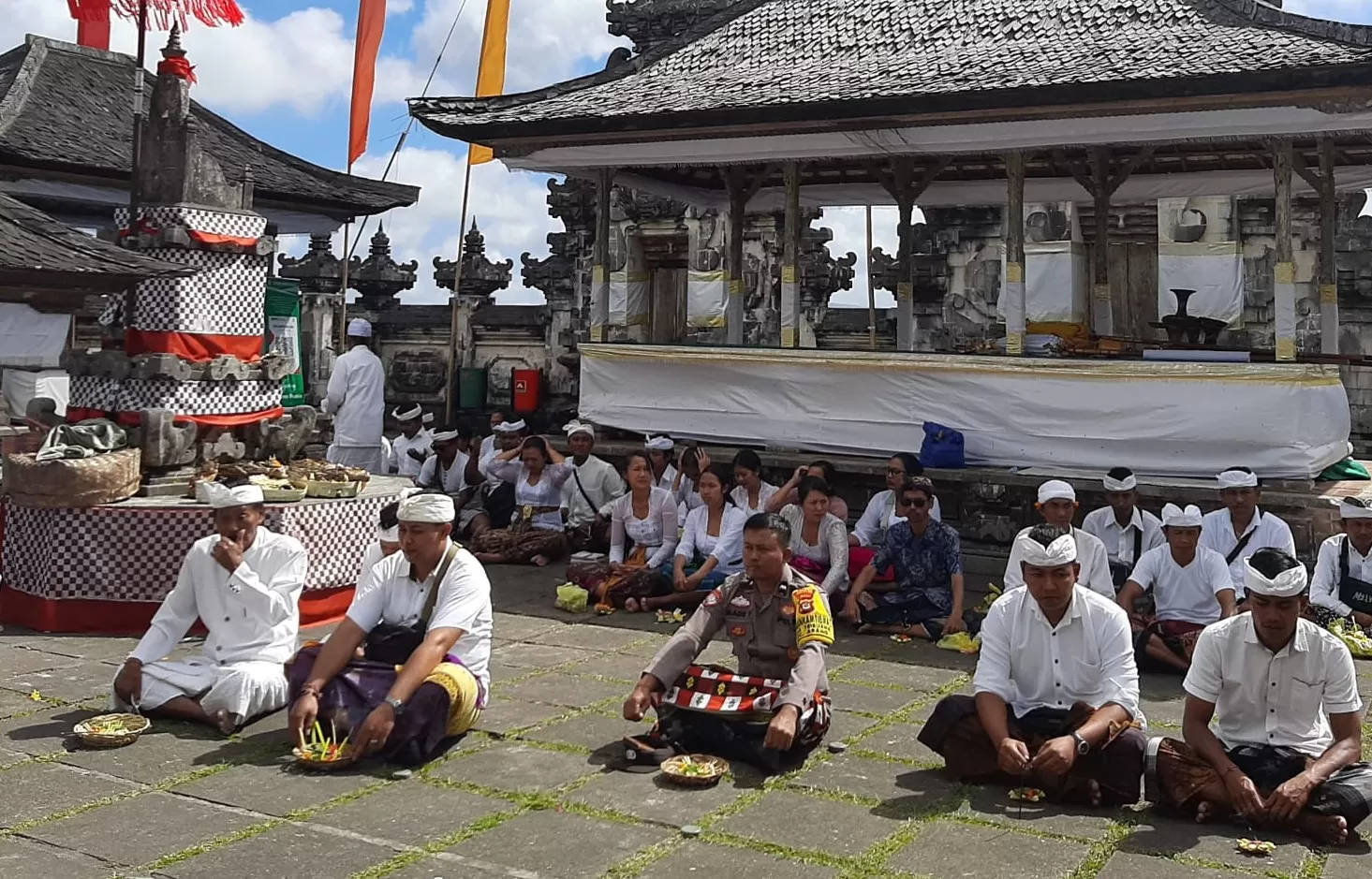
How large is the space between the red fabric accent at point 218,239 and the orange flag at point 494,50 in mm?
8548

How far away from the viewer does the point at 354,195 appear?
706 inches

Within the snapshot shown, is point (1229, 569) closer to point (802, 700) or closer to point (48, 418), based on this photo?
point (802, 700)

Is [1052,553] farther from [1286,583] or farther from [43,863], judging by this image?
[43,863]

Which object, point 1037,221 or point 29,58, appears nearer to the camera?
point 29,58

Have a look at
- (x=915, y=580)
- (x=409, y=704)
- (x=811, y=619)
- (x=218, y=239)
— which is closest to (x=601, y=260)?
(x=218, y=239)

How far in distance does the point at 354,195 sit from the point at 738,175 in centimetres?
652

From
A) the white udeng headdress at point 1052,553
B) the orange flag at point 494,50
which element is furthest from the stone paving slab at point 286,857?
the orange flag at point 494,50

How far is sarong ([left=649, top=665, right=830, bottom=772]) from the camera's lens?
5574mm

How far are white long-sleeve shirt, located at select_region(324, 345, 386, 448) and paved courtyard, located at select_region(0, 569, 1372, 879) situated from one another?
5979 mm

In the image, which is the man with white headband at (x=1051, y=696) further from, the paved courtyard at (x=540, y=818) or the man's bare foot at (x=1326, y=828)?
the man's bare foot at (x=1326, y=828)

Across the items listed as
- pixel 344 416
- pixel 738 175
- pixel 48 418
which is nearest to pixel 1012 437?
pixel 738 175

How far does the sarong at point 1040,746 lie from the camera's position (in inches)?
198

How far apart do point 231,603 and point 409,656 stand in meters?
1.07

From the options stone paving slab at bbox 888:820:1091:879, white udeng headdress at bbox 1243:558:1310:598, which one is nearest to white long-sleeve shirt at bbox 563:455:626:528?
stone paving slab at bbox 888:820:1091:879
